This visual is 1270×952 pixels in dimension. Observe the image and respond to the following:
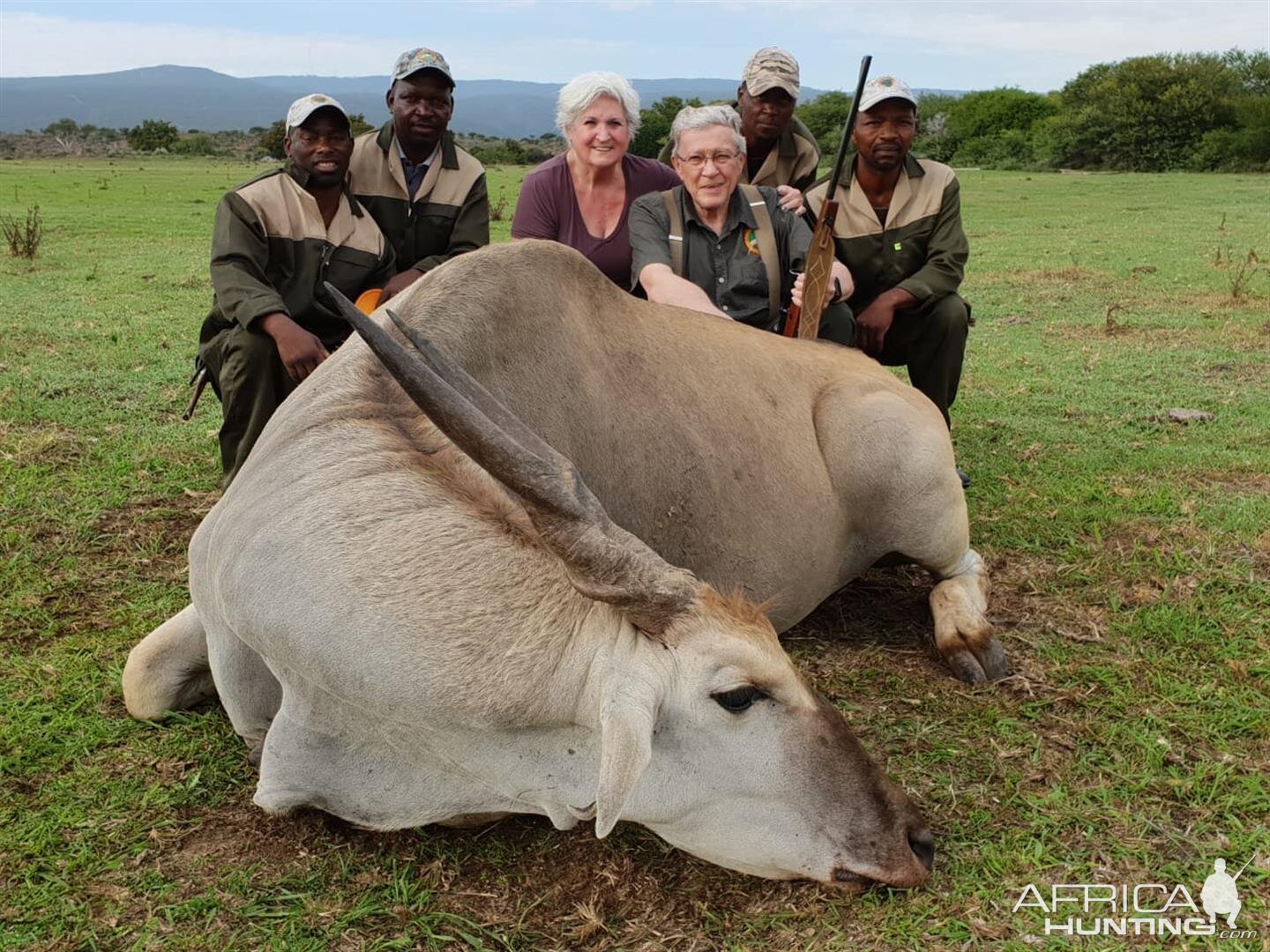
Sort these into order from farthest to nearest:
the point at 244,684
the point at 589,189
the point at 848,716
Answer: the point at 589,189 → the point at 848,716 → the point at 244,684

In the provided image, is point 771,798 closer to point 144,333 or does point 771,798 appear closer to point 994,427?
point 994,427

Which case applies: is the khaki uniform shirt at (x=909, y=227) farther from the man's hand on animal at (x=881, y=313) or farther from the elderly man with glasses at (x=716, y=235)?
the elderly man with glasses at (x=716, y=235)

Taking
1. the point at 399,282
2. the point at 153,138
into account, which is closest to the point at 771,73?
the point at 399,282

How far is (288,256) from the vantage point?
562 centimetres

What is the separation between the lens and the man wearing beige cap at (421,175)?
6.16m

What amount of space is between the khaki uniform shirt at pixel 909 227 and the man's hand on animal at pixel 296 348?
2.69 m

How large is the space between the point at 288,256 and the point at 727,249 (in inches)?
80.8

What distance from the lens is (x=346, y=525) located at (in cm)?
289

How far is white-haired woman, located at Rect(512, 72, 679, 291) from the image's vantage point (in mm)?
6066

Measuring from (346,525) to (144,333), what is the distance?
776 cm

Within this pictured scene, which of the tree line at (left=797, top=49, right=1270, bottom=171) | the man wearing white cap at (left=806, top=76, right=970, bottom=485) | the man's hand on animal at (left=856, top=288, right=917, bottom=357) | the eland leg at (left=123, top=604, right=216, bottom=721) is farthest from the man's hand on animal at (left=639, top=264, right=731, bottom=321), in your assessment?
the tree line at (left=797, top=49, right=1270, bottom=171)

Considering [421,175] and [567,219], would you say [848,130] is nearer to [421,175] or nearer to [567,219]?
[567,219]

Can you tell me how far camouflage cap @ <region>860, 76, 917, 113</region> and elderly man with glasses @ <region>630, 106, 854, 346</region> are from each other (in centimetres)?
68

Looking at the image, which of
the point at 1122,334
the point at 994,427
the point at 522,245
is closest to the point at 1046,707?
the point at 522,245
